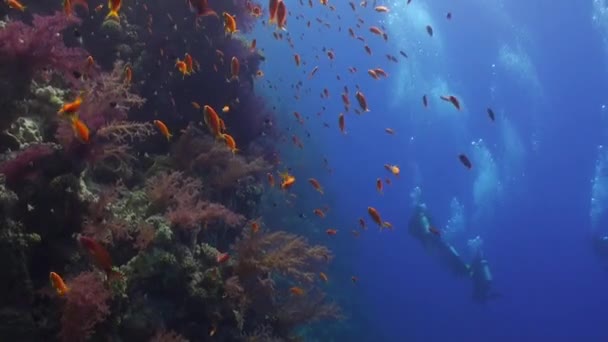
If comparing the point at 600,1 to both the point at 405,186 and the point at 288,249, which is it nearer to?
the point at 288,249

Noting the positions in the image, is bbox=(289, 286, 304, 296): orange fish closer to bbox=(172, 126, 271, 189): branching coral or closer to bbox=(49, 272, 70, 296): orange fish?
bbox=(172, 126, 271, 189): branching coral

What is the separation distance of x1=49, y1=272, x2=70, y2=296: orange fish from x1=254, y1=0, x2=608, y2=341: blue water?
72.1ft

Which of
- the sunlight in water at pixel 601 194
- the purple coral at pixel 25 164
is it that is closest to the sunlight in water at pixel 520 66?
the sunlight in water at pixel 601 194

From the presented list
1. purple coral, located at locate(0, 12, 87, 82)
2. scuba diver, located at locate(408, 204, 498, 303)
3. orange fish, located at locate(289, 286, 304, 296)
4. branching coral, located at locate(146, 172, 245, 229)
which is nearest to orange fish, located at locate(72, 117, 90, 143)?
purple coral, located at locate(0, 12, 87, 82)

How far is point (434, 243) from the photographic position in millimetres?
28875

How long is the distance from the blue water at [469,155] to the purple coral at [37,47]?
849 inches

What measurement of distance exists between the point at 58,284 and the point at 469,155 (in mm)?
83917

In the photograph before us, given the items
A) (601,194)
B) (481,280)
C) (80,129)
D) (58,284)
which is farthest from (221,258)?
(601,194)

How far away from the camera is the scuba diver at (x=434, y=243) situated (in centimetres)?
2841

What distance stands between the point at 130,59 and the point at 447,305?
266 feet

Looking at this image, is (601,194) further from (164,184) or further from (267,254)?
(164,184)

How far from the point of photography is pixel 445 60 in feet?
267

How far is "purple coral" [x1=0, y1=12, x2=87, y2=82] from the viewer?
432 cm

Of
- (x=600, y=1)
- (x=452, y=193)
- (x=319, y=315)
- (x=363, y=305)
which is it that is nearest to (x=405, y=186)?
(x=452, y=193)
